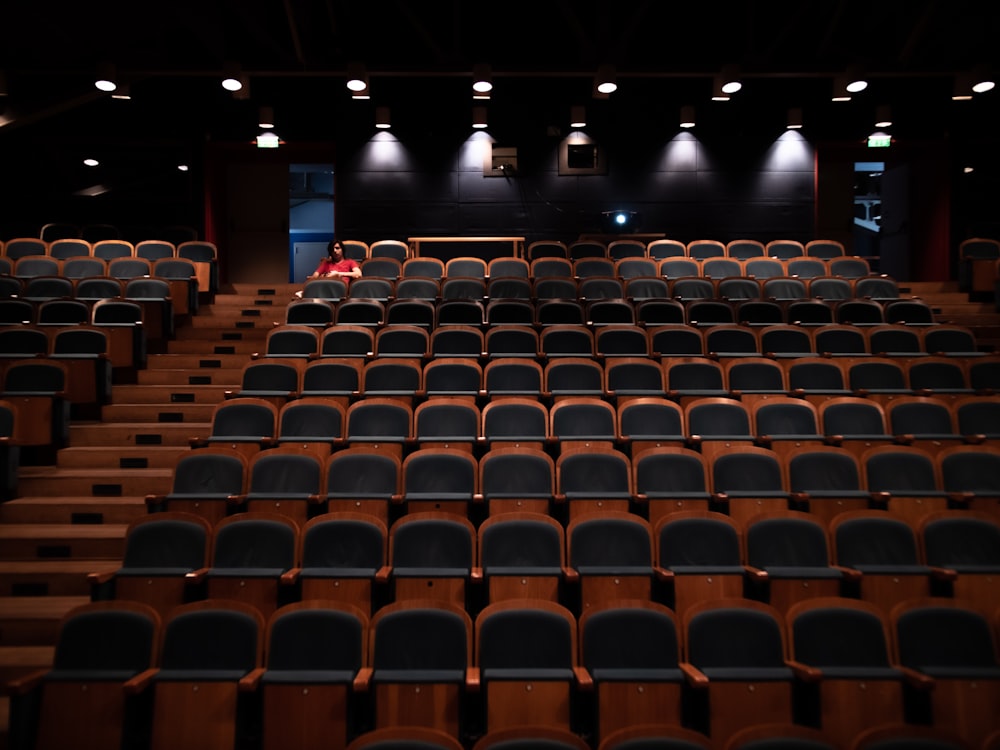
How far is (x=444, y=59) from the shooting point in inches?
125

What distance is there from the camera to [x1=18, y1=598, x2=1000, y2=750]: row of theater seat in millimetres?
1060

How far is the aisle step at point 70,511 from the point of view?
1.72m

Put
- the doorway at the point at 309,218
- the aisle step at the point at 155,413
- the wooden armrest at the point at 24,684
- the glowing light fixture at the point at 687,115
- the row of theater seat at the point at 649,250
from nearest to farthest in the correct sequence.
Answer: the wooden armrest at the point at 24,684
the aisle step at the point at 155,413
the row of theater seat at the point at 649,250
the glowing light fixture at the point at 687,115
the doorway at the point at 309,218

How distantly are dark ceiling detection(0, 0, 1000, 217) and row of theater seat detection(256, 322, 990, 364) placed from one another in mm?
1282

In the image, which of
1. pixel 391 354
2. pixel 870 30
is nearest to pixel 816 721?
pixel 391 354

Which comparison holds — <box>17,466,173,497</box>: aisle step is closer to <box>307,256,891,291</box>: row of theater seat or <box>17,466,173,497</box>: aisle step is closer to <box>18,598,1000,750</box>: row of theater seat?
<box>18,598,1000,750</box>: row of theater seat

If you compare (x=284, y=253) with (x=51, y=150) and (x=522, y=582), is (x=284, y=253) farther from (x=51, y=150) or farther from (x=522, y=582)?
(x=522, y=582)

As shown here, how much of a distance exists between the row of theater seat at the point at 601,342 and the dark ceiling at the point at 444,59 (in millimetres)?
1282

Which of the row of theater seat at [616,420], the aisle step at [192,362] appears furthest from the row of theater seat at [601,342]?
the row of theater seat at [616,420]

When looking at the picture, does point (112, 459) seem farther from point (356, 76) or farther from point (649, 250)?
point (649, 250)

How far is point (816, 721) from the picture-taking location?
1.08m

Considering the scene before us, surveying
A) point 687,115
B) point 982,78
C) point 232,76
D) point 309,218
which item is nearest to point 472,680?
point 232,76

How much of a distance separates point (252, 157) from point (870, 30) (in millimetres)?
3217

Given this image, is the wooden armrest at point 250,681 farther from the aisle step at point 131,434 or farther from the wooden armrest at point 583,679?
the aisle step at point 131,434
